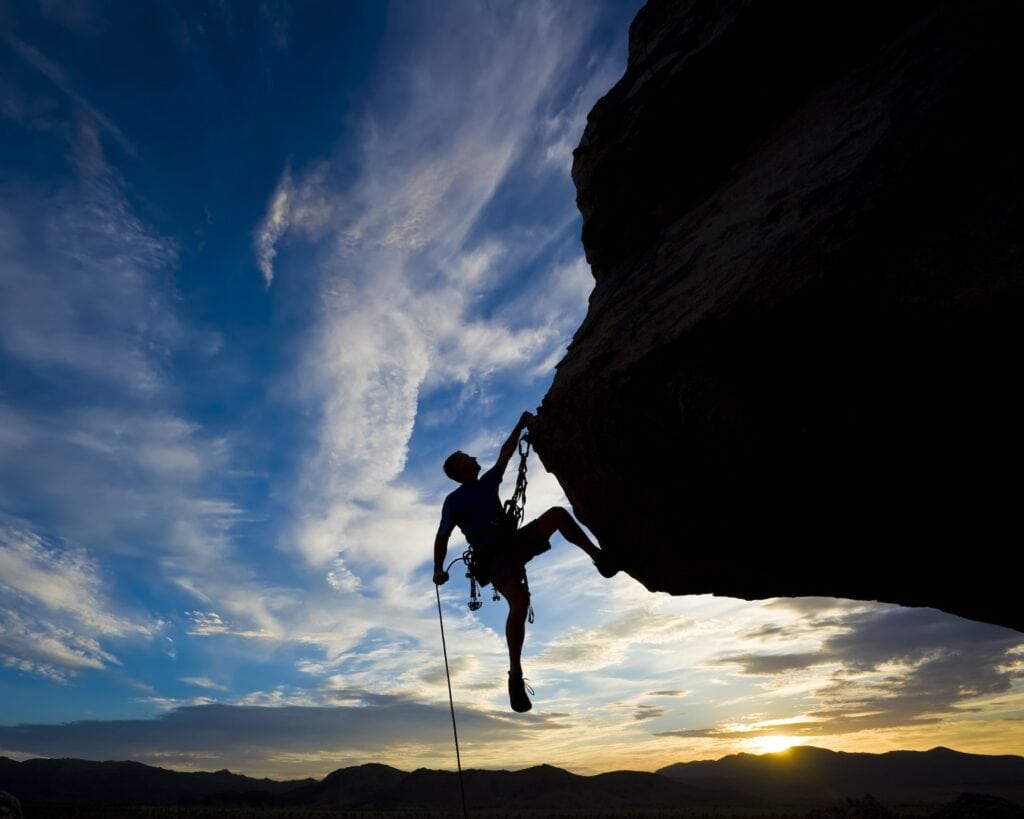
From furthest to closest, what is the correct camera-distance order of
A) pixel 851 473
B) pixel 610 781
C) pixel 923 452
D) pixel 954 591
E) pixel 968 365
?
pixel 610 781
pixel 954 591
pixel 851 473
pixel 923 452
pixel 968 365

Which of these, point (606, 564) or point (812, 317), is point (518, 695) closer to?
point (606, 564)

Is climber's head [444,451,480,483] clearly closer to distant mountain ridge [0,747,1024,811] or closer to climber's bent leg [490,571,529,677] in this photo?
climber's bent leg [490,571,529,677]

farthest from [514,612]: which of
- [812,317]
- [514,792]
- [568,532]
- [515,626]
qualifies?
[514,792]

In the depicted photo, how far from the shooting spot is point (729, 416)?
15.6 feet

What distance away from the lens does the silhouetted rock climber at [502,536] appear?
23.5 ft

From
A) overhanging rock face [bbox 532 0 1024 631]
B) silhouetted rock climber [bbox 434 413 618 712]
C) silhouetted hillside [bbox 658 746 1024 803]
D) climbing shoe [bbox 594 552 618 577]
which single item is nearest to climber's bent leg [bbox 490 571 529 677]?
silhouetted rock climber [bbox 434 413 618 712]

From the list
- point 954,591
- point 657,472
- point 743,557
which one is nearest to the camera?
point 954,591

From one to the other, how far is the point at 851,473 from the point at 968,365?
1218 mm

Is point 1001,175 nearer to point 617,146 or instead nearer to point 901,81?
point 901,81

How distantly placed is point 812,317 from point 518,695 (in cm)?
524

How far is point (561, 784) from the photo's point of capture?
80.5m

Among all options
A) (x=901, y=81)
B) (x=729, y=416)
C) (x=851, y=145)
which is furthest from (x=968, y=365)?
(x=901, y=81)

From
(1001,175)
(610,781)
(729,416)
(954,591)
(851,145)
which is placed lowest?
(610,781)

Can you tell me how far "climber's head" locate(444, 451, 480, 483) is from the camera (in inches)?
321
